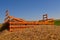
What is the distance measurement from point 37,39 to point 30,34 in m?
1.13

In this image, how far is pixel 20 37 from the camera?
1033 cm

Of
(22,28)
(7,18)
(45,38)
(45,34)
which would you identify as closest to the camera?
(45,38)

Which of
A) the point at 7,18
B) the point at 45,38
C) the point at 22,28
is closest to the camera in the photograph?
the point at 45,38

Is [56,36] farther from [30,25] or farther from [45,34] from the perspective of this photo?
[30,25]

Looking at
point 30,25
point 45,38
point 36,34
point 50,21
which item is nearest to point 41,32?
point 36,34

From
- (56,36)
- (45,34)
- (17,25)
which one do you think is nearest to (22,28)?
(17,25)

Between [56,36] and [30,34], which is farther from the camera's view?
[30,34]

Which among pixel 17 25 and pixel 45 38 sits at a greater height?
pixel 17 25

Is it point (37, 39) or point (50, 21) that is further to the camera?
point (50, 21)

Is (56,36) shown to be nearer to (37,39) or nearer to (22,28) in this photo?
(37,39)

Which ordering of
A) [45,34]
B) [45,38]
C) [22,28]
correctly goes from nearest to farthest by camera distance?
[45,38], [45,34], [22,28]

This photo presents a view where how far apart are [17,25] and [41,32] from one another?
10.3 ft

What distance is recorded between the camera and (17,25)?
43.4 ft

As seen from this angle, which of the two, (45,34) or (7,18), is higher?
(7,18)
